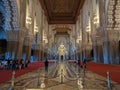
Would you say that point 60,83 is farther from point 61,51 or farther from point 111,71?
point 61,51

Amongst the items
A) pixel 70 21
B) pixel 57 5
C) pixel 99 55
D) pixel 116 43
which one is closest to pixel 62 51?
pixel 70 21

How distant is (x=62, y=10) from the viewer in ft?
91.6

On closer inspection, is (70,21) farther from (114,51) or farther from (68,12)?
(114,51)

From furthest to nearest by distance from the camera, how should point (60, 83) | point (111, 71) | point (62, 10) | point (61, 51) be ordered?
point (61, 51)
point (62, 10)
point (111, 71)
point (60, 83)

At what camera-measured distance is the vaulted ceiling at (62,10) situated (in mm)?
24438

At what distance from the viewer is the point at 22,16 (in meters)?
12.1

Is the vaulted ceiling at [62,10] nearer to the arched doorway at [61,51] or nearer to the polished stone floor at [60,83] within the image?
the arched doorway at [61,51]

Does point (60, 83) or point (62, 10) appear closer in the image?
point (60, 83)

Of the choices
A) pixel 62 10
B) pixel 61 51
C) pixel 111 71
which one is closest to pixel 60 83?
pixel 111 71

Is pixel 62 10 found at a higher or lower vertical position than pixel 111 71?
higher

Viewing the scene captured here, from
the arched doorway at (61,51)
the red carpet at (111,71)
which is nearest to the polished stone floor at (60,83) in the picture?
the red carpet at (111,71)

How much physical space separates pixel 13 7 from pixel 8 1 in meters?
0.55

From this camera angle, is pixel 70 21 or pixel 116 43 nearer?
pixel 116 43

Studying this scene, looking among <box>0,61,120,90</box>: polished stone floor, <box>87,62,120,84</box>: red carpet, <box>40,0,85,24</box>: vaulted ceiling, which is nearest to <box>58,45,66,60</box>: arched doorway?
<box>40,0,85,24</box>: vaulted ceiling
